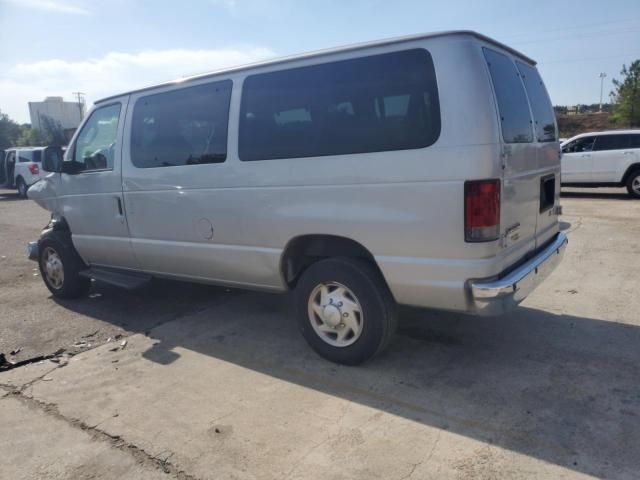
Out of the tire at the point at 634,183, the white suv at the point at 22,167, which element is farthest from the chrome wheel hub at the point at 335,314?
the white suv at the point at 22,167

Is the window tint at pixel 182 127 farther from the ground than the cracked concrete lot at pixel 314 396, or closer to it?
farther from the ground

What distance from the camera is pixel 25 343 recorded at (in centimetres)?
468

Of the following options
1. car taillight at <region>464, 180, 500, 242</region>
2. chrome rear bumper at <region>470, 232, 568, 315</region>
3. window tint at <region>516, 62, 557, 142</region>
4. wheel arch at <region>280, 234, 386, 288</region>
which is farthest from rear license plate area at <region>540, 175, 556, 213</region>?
wheel arch at <region>280, 234, 386, 288</region>

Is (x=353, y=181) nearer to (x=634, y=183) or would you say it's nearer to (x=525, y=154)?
(x=525, y=154)

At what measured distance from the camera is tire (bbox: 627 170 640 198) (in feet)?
41.6

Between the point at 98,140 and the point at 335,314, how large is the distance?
10.8 feet

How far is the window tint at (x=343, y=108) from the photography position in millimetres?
3236

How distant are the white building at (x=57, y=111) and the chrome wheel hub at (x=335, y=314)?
73322 millimetres

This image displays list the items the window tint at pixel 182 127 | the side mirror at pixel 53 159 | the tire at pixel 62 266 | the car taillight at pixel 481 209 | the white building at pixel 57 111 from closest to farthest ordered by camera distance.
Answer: the car taillight at pixel 481 209
the window tint at pixel 182 127
the side mirror at pixel 53 159
the tire at pixel 62 266
the white building at pixel 57 111

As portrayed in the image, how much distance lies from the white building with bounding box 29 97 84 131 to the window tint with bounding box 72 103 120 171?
70.5m

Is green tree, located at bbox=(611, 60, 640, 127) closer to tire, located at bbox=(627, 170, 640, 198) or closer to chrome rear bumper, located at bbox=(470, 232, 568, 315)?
tire, located at bbox=(627, 170, 640, 198)

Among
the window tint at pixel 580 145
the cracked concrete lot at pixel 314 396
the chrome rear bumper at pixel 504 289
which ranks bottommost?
the cracked concrete lot at pixel 314 396

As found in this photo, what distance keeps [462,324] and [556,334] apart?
0.77m

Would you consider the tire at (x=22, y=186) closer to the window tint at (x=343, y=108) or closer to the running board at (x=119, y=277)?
the running board at (x=119, y=277)
